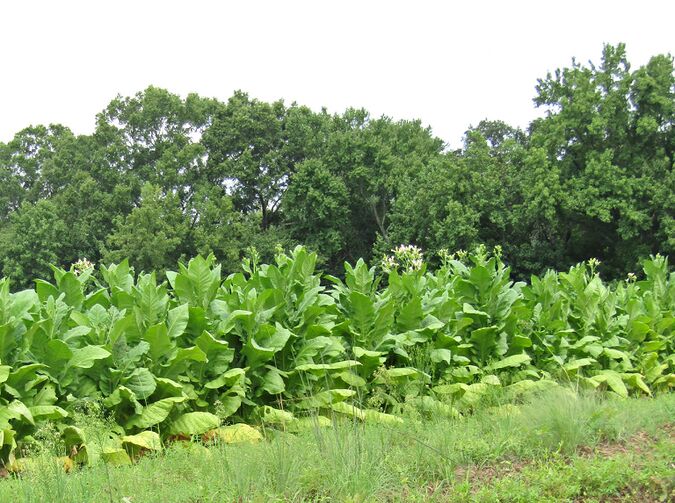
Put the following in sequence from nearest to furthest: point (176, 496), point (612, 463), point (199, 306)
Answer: point (176, 496)
point (612, 463)
point (199, 306)

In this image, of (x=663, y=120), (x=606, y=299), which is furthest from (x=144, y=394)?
(x=663, y=120)

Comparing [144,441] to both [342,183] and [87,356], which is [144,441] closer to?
[87,356]

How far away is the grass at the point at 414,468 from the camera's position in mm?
2939

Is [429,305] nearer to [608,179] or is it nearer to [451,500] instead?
[451,500]

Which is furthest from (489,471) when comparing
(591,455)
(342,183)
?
(342,183)

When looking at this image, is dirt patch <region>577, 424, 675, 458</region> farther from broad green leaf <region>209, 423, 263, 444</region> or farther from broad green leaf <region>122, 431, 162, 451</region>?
broad green leaf <region>122, 431, 162, 451</region>

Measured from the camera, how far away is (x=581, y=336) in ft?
23.2

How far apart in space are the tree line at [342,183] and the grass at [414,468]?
26625mm

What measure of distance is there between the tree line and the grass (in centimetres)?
2663

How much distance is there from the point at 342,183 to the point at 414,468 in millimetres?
35077

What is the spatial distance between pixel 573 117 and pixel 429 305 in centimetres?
2887

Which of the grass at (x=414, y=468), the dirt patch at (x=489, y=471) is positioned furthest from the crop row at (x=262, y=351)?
the dirt patch at (x=489, y=471)

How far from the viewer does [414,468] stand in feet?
11.0

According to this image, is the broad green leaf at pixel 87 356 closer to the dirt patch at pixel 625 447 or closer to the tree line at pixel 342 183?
the dirt patch at pixel 625 447
